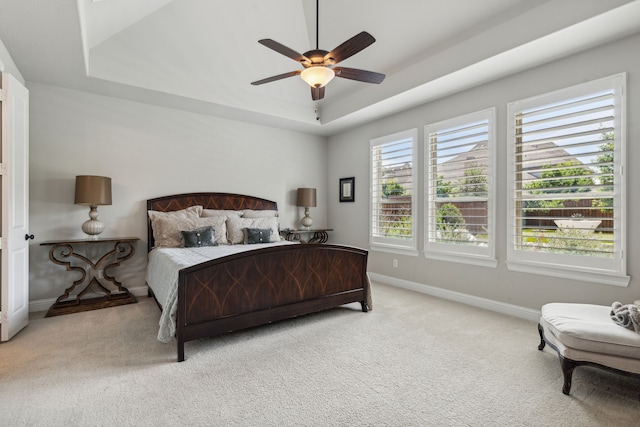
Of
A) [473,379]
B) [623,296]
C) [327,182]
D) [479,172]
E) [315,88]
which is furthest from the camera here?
[327,182]

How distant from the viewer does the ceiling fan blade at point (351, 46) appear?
7.45 ft

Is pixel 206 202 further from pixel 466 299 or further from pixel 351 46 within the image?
pixel 466 299

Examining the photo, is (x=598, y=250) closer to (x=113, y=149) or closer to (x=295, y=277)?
(x=295, y=277)

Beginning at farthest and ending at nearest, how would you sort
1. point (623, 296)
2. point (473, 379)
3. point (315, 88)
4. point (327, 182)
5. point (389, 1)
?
point (327, 182) < point (389, 1) < point (315, 88) < point (623, 296) < point (473, 379)

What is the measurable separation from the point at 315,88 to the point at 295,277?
1.87 meters

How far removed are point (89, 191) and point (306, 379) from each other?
10.7ft

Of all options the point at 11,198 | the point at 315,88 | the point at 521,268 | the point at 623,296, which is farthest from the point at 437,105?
the point at 11,198

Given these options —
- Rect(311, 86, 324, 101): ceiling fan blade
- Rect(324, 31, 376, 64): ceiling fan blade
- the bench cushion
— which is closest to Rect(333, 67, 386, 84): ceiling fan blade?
Rect(324, 31, 376, 64): ceiling fan blade

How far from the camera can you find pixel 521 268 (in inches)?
131

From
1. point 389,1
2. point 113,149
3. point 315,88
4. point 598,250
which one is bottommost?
point 598,250

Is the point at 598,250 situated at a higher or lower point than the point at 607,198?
lower

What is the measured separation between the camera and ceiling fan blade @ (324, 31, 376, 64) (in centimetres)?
227

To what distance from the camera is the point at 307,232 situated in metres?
5.79

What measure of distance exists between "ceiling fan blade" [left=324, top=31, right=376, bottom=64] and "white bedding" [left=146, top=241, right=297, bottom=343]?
2.08m
